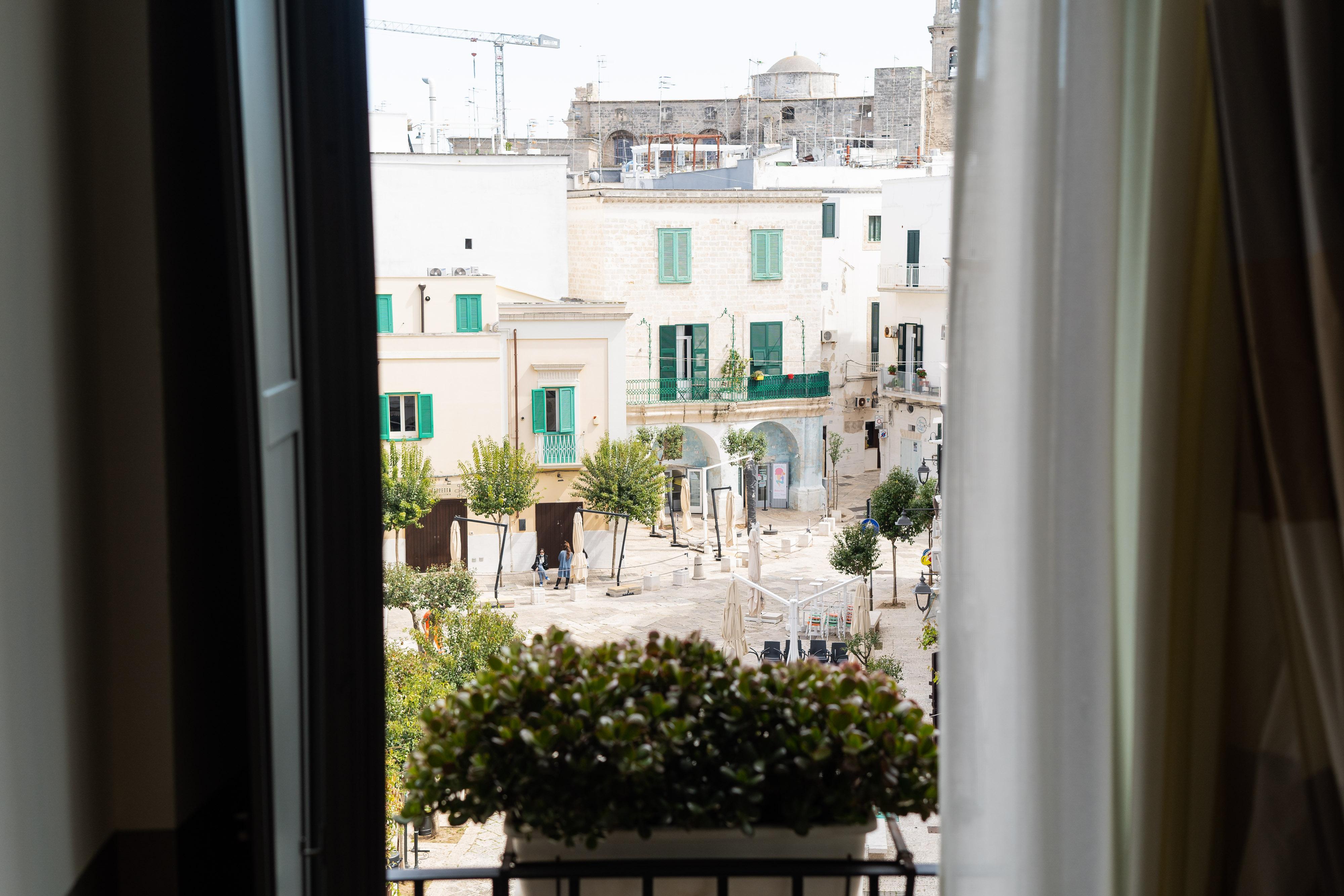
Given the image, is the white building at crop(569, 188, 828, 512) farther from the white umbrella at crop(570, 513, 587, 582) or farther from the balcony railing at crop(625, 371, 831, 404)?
the white umbrella at crop(570, 513, 587, 582)

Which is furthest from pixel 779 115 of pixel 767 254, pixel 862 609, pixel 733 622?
pixel 733 622

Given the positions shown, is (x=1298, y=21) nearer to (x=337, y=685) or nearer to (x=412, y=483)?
(x=337, y=685)

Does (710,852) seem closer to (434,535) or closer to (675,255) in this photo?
(675,255)

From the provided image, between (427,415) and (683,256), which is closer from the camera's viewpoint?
(683,256)

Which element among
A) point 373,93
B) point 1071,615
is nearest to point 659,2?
point 373,93

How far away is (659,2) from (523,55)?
9.65 feet

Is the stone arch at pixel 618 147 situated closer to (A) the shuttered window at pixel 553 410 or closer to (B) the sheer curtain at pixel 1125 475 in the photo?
(A) the shuttered window at pixel 553 410

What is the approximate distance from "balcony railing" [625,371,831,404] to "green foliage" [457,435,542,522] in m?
0.87

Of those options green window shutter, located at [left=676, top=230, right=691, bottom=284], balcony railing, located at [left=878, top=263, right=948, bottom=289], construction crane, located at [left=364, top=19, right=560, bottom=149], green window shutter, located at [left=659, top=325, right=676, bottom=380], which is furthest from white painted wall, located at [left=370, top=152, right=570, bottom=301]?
balcony railing, located at [left=878, top=263, right=948, bottom=289]

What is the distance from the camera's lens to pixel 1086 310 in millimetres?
732

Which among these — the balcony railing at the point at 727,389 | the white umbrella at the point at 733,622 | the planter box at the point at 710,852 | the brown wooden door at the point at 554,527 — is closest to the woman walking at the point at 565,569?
the brown wooden door at the point at 554,527

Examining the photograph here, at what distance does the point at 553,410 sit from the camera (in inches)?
294

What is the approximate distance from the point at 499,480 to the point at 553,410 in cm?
65

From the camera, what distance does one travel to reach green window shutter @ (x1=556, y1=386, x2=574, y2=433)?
7211 millimetres
